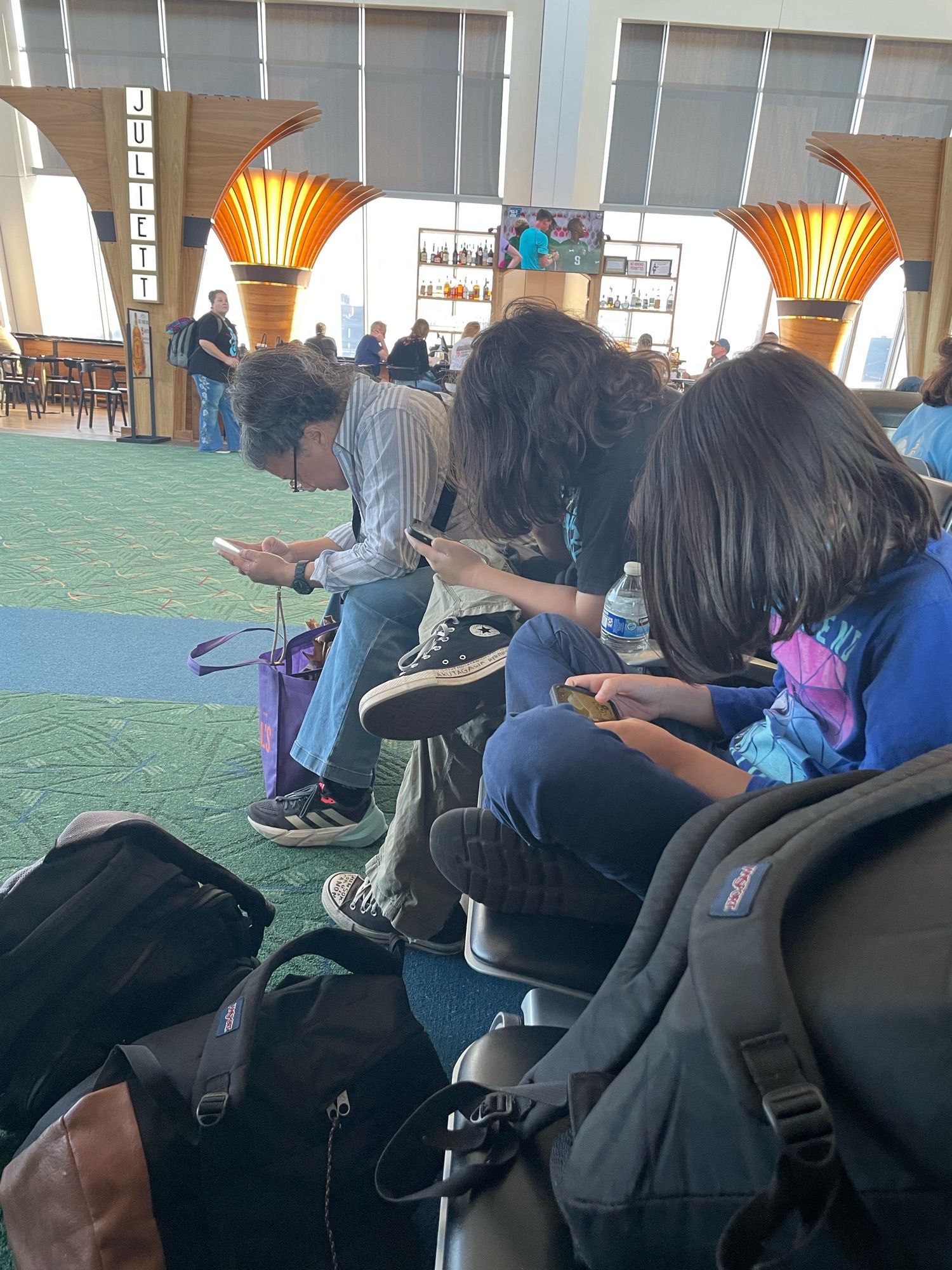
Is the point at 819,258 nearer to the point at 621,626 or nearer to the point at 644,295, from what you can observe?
the point at 644,295

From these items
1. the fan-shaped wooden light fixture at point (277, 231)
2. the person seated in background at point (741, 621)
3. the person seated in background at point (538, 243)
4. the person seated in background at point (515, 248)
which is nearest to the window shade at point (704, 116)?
the person seated in background at point (538, 243)

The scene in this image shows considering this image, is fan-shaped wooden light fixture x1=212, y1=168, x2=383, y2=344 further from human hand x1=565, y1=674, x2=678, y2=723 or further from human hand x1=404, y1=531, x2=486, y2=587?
human hand x1=565, y1=674, x2=678, y2=723

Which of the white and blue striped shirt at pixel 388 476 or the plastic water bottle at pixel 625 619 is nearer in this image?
the plastic water bottle at pixel 625 619

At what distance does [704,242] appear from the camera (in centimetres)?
1110

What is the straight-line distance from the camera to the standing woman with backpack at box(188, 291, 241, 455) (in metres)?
7.13

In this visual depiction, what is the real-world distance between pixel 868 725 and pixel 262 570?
1437mm

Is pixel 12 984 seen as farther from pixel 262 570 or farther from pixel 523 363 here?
pixel 523 363

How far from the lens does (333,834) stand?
1.70 metres

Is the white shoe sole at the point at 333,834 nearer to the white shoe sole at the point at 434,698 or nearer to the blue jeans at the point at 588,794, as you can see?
the white shoe sole at the point at 434,698

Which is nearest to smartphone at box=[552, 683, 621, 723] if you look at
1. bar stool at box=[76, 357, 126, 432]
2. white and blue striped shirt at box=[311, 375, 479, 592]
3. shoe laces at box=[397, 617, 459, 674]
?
shoe laces at box=[397, 617, 459, 674]

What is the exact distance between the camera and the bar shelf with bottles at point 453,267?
35.3ft

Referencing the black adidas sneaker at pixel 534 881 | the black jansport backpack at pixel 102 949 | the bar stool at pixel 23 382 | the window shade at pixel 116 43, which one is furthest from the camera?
the window shade at pixel 116 43

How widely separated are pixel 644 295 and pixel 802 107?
3.20 metres

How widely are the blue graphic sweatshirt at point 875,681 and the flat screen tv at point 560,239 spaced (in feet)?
27.7
